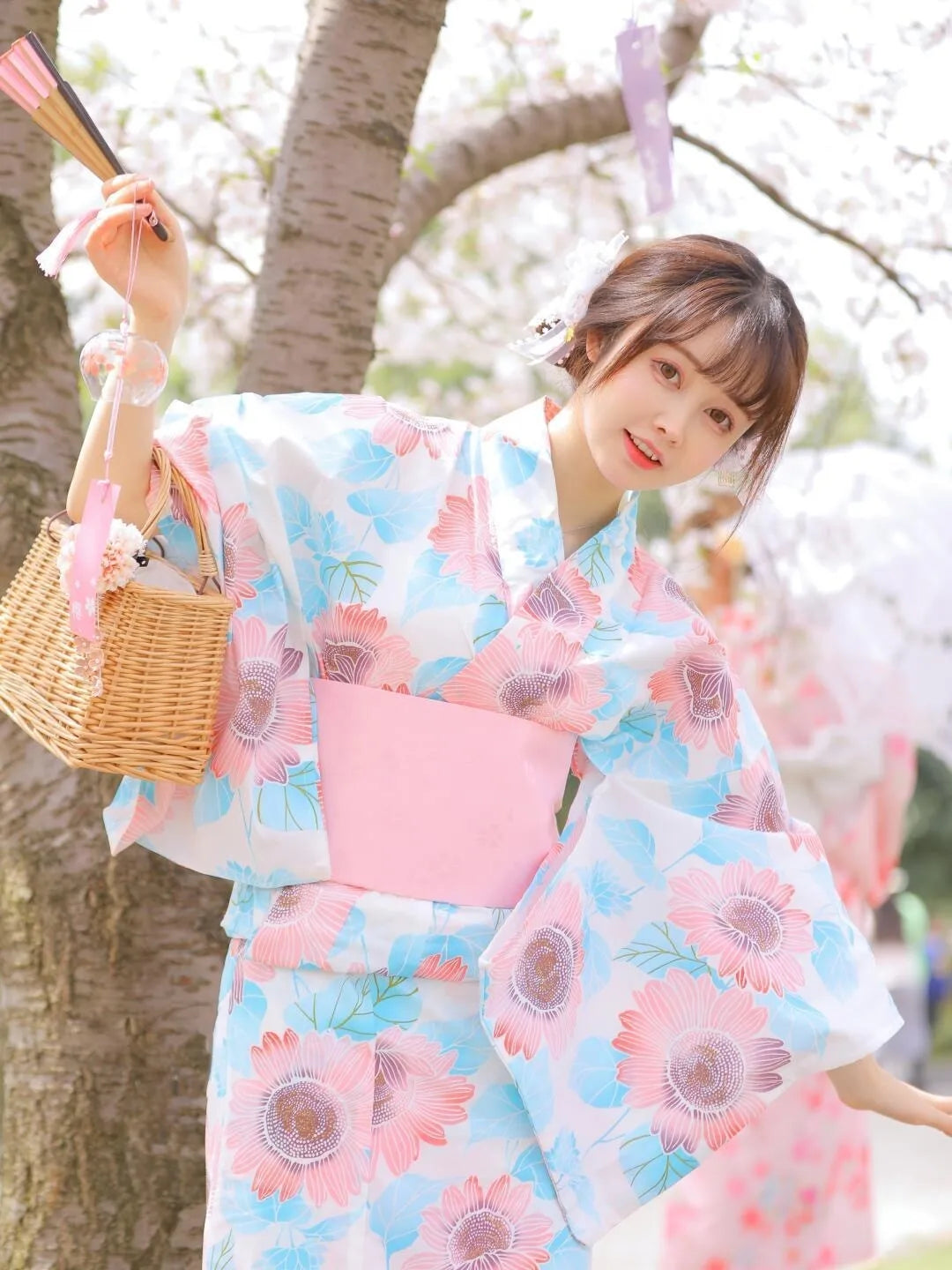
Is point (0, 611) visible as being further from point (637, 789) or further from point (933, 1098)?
point (933, 1098)

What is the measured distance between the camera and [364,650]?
1922 millimetres

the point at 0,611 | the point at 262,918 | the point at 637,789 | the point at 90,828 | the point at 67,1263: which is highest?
the point at 0,611

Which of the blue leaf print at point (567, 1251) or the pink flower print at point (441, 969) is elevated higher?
the pink flower print at point (441, 969)

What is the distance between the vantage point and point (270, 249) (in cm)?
272

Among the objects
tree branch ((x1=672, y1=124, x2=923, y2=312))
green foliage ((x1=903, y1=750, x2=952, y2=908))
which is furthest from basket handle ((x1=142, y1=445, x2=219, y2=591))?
green foliage ((x1=903, y1=750, x2=952, y2=908))

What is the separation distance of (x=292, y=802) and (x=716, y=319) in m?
0.84

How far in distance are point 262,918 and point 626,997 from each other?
525mm

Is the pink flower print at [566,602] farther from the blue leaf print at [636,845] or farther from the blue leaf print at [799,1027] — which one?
the blue leaf print at [799,1027]

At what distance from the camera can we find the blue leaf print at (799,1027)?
201cm

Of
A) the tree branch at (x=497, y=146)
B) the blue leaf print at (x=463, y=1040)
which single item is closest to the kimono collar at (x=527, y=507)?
the blue leaf print at (x=463, y=1040)

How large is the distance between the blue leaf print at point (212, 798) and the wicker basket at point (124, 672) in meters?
0.08

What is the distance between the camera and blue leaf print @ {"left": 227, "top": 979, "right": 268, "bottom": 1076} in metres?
1.86

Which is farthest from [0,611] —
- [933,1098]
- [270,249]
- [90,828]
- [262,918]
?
[933,1098]

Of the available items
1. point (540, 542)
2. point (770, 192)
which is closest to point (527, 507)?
point (540, 542)
